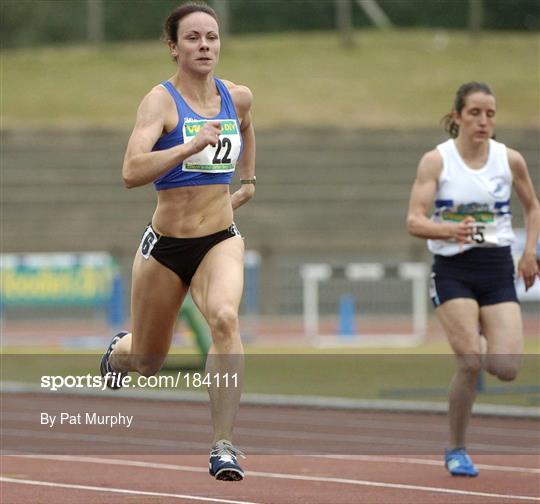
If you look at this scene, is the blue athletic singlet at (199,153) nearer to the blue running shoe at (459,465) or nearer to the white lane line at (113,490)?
the white lane line at (113,490)

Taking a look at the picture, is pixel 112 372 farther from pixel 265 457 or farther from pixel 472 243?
pixel 472 243

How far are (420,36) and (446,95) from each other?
6.39m

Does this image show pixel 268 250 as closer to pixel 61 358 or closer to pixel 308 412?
pixel 61 358

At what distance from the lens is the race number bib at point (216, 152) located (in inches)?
268

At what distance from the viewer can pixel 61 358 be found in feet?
62.3

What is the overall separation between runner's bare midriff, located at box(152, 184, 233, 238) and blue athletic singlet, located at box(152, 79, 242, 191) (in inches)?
1.6

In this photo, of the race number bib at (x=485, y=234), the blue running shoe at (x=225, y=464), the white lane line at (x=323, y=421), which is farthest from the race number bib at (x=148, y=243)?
the white lane line at (x=323, y=421)

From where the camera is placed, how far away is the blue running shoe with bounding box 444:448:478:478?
8237 mm

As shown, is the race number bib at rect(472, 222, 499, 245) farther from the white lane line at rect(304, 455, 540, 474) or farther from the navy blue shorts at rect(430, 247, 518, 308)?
the white lane line at rect(304, 455, 540, 474)

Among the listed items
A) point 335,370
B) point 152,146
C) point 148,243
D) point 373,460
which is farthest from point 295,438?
point 335,370

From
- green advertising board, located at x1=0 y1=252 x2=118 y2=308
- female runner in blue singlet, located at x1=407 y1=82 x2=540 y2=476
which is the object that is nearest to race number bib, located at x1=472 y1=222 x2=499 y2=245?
female runner in blue singlet, located at x1=407 y1=82 x2=540 y2=476

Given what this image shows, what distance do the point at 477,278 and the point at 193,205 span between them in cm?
227

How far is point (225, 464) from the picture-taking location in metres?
6.11

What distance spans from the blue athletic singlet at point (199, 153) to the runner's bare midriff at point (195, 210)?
4cm
